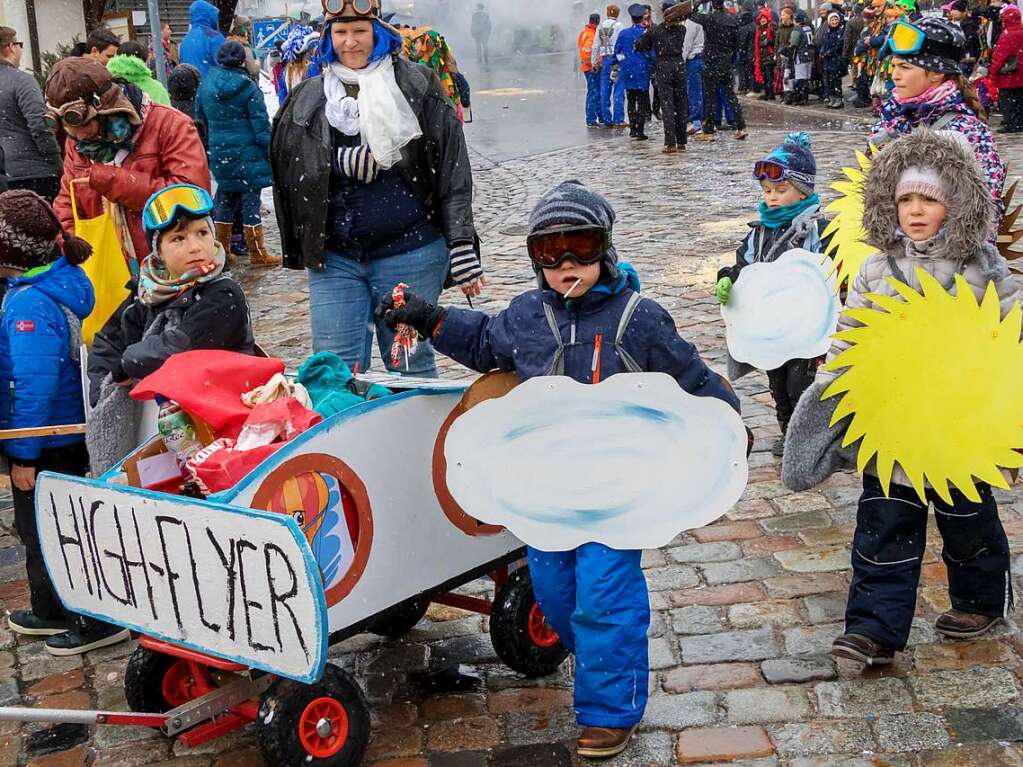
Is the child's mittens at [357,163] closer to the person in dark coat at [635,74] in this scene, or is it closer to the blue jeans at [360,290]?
the blue jeans at [360,290]

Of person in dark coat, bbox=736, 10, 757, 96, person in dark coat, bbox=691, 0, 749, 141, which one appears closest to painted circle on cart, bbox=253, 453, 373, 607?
person in dark coat, bbox=691, 0, 749, 141

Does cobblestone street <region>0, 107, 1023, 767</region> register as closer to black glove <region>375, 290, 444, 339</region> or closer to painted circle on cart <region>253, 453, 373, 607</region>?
painted circle on cart <region>253, 453, 373, 607</region>

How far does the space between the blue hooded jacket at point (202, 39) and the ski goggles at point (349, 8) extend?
7.23 metres

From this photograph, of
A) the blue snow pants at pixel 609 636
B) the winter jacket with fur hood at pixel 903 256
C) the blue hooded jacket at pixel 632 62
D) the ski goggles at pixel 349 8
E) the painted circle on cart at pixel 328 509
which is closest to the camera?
the painted circle on cart at pixel 328 509

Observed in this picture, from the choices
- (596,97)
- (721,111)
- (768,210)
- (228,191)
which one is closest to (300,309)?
(228,191)

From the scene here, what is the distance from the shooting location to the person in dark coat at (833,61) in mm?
22438

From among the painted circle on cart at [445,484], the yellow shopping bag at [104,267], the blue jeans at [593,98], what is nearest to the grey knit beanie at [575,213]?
the painted circle on cart at [445,484]

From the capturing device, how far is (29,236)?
14.6 feet

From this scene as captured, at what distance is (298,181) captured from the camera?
4.63 m

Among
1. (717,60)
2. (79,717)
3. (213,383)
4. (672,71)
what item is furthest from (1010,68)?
(79,717)

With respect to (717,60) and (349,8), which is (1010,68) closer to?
(717,60)

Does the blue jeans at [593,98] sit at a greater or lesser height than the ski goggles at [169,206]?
lesser

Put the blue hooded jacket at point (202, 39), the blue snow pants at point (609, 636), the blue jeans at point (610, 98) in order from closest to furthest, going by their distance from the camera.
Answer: the blue snow pants at point (609, 636) → the blue hooded jacket at point (202, 39) → the blue jeans at point (610, 98)

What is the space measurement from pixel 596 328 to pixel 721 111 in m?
17.1
